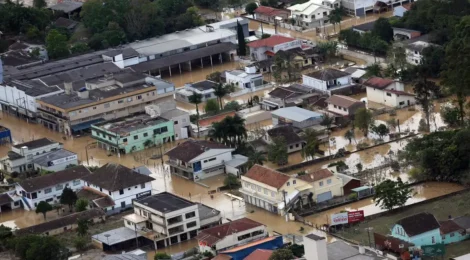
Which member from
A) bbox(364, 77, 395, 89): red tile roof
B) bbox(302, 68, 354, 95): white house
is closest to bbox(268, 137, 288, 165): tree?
bbox(364, 77, 395, 89): red tile roof

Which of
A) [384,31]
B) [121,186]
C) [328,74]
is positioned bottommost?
[384,31]

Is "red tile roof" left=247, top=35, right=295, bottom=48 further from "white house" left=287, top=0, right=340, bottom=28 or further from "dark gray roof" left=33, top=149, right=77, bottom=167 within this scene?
"dark gray roof" left=33, top=149, right=77, bottom=167

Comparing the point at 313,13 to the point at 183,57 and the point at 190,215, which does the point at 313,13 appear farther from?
the point at 190,215

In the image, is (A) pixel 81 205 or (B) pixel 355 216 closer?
(B) pixel 355 216

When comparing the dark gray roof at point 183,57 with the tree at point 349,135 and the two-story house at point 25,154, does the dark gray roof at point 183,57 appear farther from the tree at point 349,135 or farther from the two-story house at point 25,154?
the tree at point 349,135

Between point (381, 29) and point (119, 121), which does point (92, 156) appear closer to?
point (119, 121)

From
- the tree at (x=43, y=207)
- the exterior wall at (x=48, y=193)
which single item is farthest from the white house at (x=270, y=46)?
the tree at (x=43, y=207)

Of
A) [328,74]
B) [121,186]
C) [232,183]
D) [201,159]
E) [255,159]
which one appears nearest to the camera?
[121,186]

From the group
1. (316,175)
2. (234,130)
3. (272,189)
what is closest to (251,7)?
(234,130)
